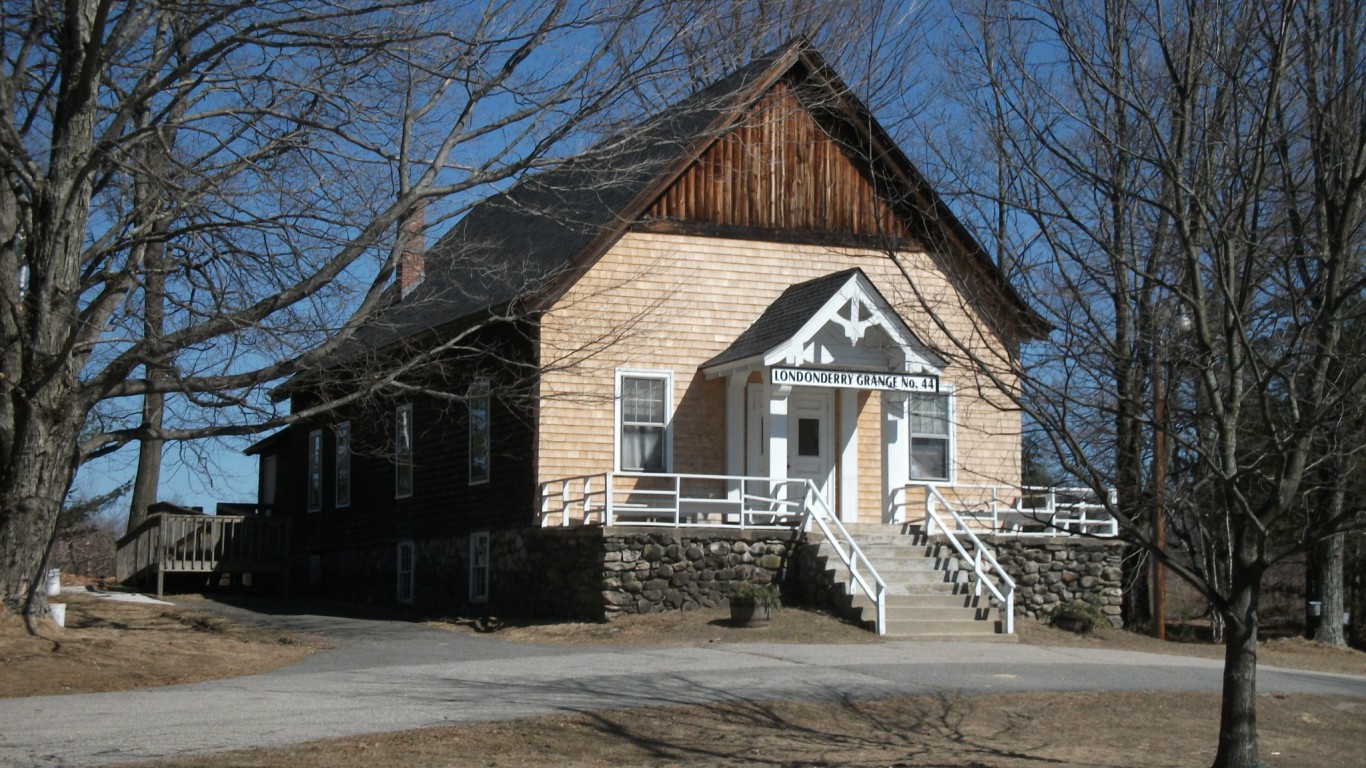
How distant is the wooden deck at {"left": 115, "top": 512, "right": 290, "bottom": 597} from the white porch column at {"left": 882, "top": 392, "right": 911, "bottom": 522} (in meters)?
12.4

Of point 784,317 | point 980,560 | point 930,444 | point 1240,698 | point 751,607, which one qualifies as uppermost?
point 784,317

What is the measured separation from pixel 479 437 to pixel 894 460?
6832 millimetres

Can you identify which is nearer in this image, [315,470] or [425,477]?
[425,477]

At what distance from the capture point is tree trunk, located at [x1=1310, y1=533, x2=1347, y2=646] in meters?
27.0

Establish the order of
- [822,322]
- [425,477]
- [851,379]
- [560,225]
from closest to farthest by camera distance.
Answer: [822,322] → [851,379] → [560,225] → [425,477]

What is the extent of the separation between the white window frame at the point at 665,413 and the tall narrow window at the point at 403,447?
5549mm

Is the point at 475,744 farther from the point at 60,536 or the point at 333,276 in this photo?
the point at 60,536

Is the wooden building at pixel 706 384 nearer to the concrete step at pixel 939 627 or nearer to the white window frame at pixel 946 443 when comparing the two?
the white window frame at pixel 946 443

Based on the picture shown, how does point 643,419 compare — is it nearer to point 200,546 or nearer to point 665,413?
point 665,413

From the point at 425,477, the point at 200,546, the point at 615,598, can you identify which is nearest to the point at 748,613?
the point at 615,598

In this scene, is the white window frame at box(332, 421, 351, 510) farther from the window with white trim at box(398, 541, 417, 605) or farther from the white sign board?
the white sign board

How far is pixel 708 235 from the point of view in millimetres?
23578

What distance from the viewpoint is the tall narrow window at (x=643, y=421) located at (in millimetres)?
22797

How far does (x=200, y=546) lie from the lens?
28.4 metres
